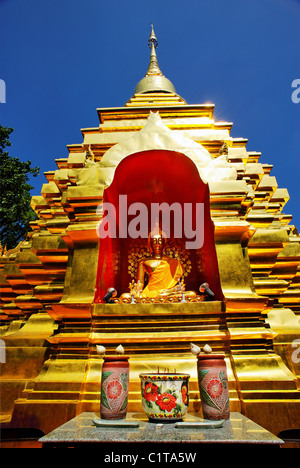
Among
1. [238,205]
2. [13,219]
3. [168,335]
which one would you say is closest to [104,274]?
[168,335]

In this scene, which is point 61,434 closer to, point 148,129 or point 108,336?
point 108,336

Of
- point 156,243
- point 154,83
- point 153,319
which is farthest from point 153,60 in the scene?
point 153,319

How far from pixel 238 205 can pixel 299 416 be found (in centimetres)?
264

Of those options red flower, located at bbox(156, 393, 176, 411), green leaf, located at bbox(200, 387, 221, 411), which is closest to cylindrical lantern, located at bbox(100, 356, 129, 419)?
red flower, located at bbox(156, 393, 176, 411)

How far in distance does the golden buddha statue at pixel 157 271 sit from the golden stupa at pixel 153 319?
1522 millimetres

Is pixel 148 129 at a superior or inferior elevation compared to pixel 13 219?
inferior

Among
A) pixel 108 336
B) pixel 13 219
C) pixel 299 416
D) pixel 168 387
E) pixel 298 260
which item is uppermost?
pixel 13 219

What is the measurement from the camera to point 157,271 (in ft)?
18.9

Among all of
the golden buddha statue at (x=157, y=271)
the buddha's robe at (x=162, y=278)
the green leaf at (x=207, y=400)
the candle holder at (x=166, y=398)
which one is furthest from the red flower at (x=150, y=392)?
the buddha's robe at (x=162, y=278)

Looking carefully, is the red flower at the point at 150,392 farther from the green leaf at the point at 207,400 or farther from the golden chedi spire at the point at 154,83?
the golden chedi spire at the point at 154,83

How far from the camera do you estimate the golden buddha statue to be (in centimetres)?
568

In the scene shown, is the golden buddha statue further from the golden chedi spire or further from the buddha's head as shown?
the golden chedi spire

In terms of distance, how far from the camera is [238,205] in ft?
14.4

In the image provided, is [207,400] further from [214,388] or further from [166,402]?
[166,402]
